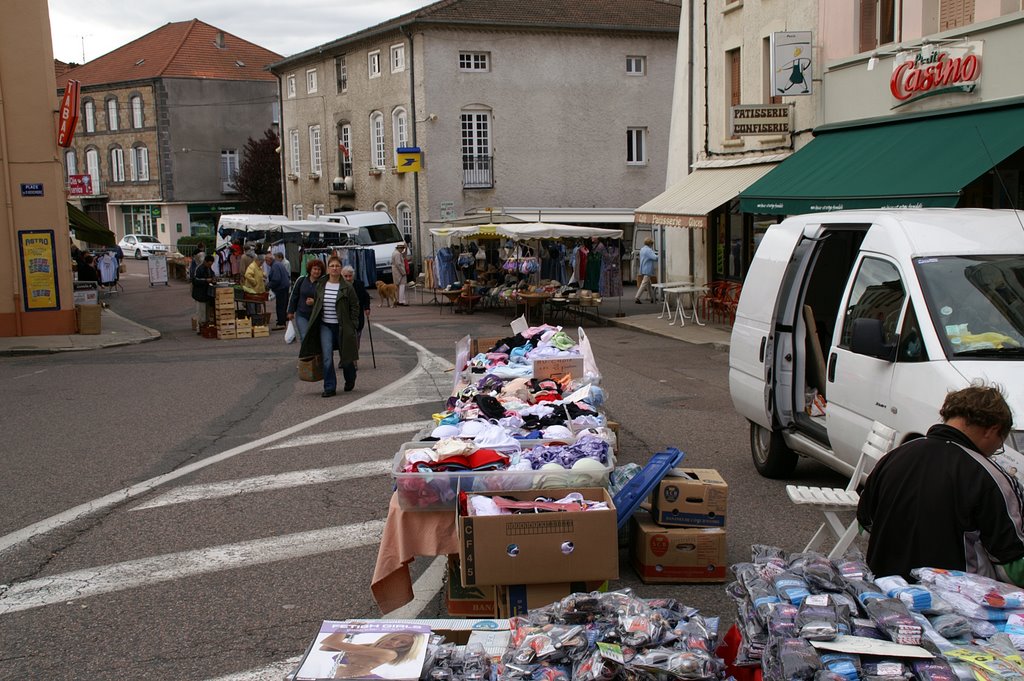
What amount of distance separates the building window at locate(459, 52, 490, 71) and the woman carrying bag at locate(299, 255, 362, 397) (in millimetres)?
25694

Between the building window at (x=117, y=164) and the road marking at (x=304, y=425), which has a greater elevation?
the building window at (x=117, y=164)

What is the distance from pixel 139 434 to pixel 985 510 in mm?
9697

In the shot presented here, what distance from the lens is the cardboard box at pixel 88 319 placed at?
22.1 m

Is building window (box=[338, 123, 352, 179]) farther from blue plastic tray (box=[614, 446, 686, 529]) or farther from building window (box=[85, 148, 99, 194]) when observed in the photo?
blue plastic tray (box=[614, 446, 686, 529])

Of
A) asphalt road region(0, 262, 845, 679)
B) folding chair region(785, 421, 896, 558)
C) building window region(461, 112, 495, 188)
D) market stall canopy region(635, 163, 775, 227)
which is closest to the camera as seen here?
folding chair region(785, 421, 896, 558)

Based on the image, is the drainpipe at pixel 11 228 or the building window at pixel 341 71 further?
the building window at pixel 341 71

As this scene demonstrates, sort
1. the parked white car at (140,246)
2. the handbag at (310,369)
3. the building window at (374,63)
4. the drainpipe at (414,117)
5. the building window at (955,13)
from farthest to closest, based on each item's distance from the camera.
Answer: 1. the parked white car at (140,246)
2. the building window at (374,63)
3. the drainpipe at (414,117)
4. the building window at (955,13)
5. the handbag at (310,369)

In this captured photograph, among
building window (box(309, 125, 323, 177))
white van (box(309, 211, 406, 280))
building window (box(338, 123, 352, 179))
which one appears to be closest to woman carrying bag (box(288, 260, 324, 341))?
white van (box(309, 211, 406, 280))

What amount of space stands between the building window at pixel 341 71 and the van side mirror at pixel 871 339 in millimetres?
39731

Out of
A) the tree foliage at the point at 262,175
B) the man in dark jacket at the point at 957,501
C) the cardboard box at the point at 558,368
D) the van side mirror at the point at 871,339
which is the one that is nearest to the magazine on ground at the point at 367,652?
the man in dark jacket at the point at 957,501

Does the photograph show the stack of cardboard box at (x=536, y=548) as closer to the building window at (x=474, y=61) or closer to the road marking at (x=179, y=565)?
the road marking at (x=179, y=565)

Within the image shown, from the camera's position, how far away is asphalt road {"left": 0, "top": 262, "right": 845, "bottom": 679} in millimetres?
5719

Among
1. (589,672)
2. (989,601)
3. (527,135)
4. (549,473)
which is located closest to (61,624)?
(549,473)

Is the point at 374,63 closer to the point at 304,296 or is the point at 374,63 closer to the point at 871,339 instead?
the point at 304,296
